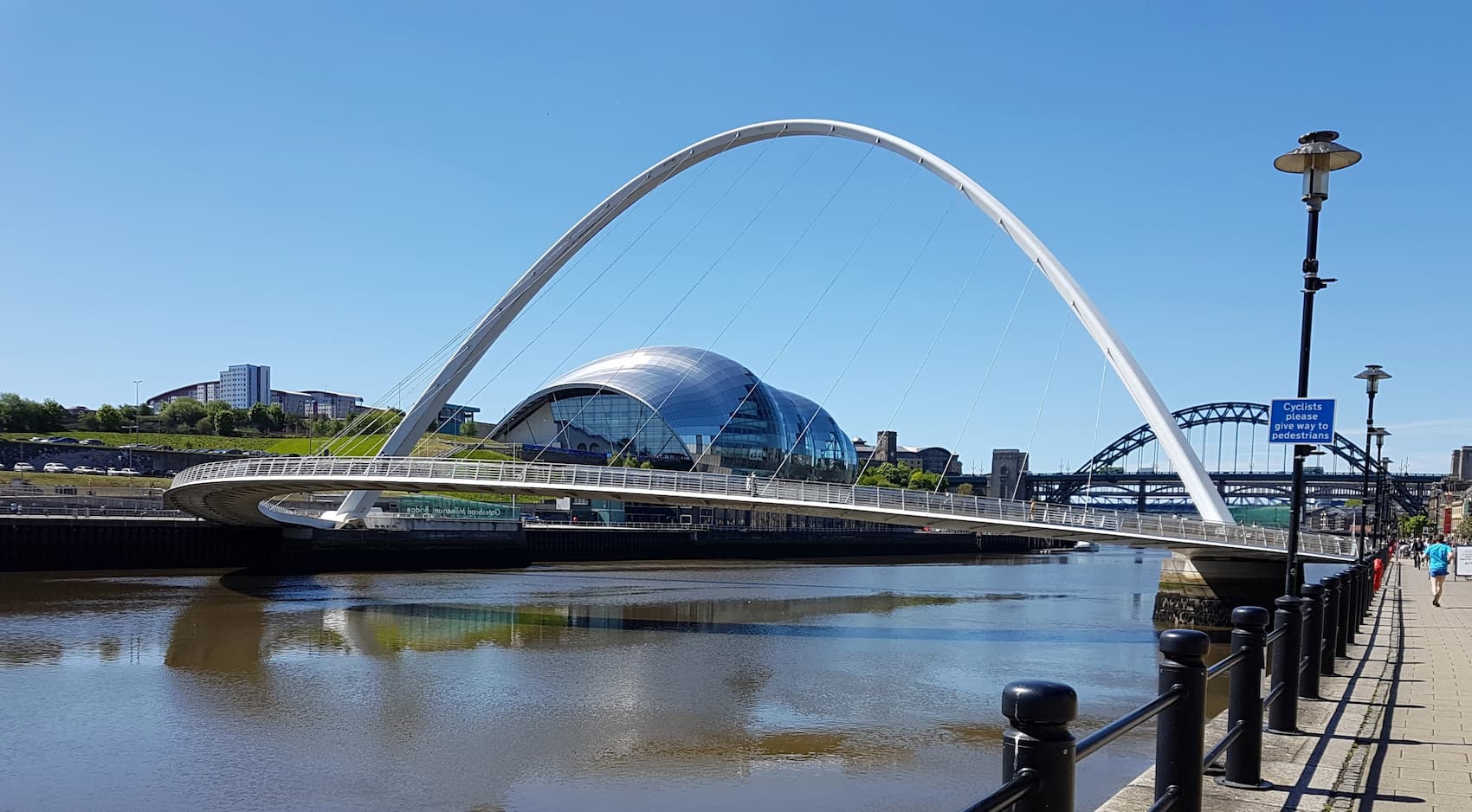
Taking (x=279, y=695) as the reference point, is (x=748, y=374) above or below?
above

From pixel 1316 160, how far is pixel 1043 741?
39.7 ft

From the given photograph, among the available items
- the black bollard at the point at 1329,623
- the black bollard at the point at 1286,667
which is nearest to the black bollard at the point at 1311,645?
the black bollard at the point at 1286,667

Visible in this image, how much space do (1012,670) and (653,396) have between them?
3509 inches

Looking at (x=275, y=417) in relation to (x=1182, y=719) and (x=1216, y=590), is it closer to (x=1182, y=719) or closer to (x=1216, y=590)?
(x=1216, y=590)

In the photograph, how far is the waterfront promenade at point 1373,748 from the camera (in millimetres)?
6016

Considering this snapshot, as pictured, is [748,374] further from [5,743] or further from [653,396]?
[5,743]

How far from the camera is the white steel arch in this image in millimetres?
37500

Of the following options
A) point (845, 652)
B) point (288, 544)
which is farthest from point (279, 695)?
point (288, 544)

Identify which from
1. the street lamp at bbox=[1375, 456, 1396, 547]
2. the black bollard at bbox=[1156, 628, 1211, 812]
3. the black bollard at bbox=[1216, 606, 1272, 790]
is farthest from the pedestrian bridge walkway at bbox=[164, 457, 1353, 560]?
the black bollard at bbox=[1156, 628, 1211, 812]

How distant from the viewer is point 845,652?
2777cm

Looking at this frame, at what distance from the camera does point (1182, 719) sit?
14.3 ft

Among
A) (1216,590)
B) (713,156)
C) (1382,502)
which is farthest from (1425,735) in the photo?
(1382,502)

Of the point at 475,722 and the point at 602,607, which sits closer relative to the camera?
the point at 475,722

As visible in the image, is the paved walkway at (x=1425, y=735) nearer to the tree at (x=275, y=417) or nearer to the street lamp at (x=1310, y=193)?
the street lamp at (x=1310, y=193)
